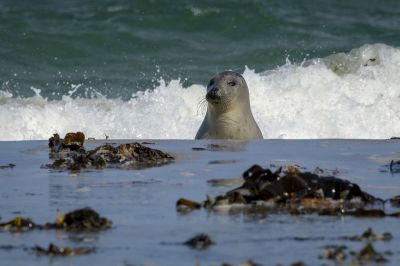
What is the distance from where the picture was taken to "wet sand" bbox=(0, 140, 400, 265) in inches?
151

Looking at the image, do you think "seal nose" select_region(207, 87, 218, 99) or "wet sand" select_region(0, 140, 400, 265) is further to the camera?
"seal nose" select_region(207, 87, 218, 99)

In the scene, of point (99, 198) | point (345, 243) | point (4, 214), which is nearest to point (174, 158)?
point (99, 198)

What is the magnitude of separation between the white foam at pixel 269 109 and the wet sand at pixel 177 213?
6.38 meters

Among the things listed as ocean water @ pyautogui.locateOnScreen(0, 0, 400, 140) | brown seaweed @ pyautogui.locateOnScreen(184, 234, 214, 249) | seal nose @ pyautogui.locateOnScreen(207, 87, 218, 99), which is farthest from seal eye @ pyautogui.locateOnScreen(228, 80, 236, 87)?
brown seaweed @ pyautogui.locateOnScreen(184, 234, 214, 249)

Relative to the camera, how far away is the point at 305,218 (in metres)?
4.55

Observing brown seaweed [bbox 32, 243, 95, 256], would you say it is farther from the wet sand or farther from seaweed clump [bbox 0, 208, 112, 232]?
seaweed clump [bbox 0, 208, 112, 232]

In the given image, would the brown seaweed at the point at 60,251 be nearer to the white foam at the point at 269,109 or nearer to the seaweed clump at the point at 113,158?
the seaweed clump at the point at 113,158

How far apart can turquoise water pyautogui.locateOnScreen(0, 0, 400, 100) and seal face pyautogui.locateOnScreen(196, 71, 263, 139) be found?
5.91 m

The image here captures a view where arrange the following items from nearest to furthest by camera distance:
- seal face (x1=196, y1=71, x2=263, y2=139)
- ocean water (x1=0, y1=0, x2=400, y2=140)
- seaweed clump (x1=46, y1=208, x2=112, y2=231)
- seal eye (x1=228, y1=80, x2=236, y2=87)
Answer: seaweed clump (x1=46, y1=208, x2=112, y2=231) → seal face (x1=196, y1=71, x2=263, y2=139) → seal eye (x1=228, y1=80, x2=236, y2=87) → ocean water (x1=0, y1=0, x2=400, y2=140)

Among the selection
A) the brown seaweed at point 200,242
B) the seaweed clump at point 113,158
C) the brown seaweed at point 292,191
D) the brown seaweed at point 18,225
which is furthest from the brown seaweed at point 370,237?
the seaweed clump at point 113,158

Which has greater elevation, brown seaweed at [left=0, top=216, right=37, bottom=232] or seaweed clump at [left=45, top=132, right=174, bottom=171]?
seaweed clump at [left=45, top=132, right=174, bottom=171]

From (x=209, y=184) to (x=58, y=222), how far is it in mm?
1367

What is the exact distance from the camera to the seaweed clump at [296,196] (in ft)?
15.7

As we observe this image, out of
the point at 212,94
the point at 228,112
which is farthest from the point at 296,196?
the point at 228,112
